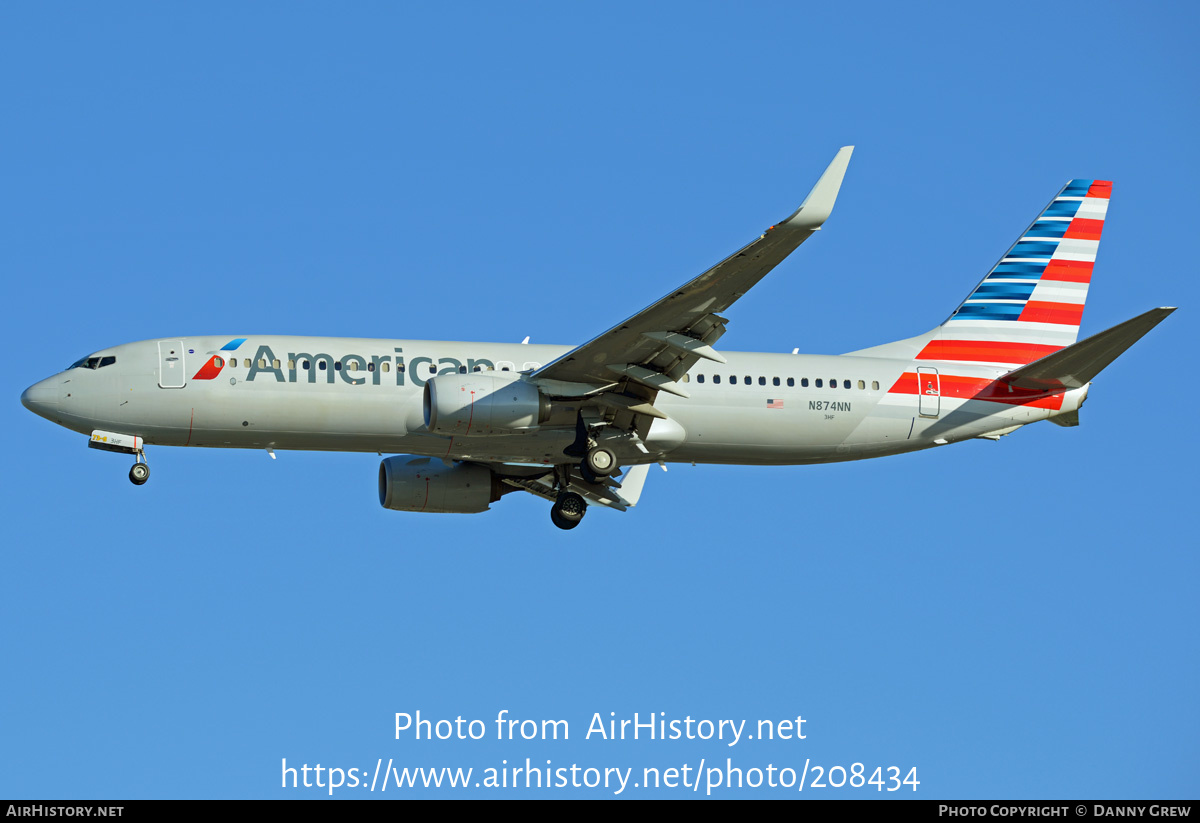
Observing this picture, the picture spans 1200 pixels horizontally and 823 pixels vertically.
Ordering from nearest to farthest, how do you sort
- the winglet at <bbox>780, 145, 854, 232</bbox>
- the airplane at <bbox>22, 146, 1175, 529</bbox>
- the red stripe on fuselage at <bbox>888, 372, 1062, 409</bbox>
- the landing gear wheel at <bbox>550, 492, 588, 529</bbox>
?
the winglet at <bbox>780, 145, 854, 232</bbox> → the airplane at <bbox>22, 146, 1175, 529</bbox> → the red stripe on fuselage at <bbox>888, 372, 1062, 409</bbox> → the landing gear wheel at <bbox>550, 492, 588, 529</bbox>

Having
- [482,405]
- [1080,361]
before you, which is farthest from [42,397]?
[1080,361]

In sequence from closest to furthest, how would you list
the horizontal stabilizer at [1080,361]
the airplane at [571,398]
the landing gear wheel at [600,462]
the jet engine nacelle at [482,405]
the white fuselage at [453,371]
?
1. the jet engine nacelle at [482,405]
2. the horizontal stabilizer at [1080,361]
3. the airplane at [571,398]
4. the white fuselage at [453,371]
5. the landing gear wheel at [600,462]

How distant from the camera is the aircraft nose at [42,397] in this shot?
113 ft

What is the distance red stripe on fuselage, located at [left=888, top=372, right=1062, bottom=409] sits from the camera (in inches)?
1462

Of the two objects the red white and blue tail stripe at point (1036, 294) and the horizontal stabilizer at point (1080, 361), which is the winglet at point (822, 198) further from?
the red white and blue tail stripe at point (1036, 294)

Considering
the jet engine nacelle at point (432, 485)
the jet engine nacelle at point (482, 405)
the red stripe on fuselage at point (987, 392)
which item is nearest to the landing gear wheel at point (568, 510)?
the jet engine nacelle at point (432, 485)

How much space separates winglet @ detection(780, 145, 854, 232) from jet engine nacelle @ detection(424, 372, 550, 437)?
336 inches

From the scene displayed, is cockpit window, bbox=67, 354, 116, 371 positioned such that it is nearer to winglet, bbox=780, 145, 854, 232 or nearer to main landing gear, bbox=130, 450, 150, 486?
main landing gear, bbox=130, 450, 150, 486

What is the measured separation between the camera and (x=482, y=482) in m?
39.1

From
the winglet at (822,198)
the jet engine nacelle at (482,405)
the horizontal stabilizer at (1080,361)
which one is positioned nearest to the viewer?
the winglet at (822,198)

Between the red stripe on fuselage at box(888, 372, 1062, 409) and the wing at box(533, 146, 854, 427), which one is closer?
the wing at box(533, 146, 854, 427)

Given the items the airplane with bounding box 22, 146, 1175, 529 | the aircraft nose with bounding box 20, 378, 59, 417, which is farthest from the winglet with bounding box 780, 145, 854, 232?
the aircraft nose with bounding box 20, 378, 59, 417

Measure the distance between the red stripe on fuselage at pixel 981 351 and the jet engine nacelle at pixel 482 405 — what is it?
1096 cm

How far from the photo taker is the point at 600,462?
115 ft
